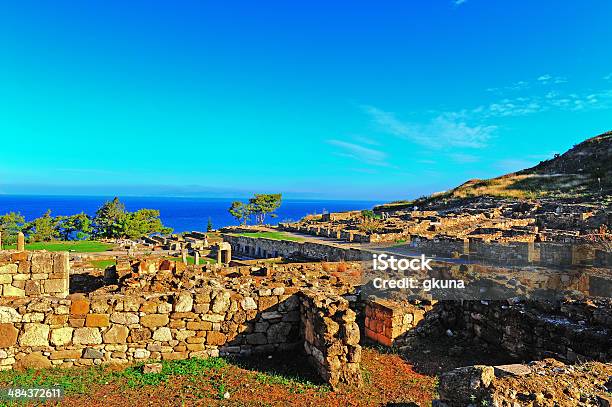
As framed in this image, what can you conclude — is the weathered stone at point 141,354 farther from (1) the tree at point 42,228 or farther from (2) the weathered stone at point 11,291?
(1) the tree at point 42,228

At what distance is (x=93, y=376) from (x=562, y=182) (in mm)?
55423

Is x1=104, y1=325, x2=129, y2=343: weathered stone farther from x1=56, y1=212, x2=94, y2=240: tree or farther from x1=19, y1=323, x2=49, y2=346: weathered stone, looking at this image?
x1=56, y1=212, x2=94, y2=240: tree

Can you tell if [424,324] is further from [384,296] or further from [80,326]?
[80,326]

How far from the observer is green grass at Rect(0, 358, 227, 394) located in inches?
231

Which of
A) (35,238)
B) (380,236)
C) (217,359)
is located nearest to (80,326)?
(217,359)

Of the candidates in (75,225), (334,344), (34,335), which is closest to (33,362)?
(34,335)

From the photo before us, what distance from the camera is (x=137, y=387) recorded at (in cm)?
582

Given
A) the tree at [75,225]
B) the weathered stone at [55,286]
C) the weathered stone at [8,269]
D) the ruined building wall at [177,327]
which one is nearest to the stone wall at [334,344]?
the ruined building wall at [177,327]

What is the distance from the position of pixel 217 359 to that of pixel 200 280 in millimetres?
2179

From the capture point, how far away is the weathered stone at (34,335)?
6387mm

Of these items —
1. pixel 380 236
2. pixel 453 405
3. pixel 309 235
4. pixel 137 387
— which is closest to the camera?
pixel 453 405

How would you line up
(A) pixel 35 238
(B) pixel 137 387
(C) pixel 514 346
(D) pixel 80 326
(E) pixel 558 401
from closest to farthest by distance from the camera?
(E) pixel 558 401 < (B) pixel 137 387 < (D) pixel 80 326 < (C) pixel 514 346 < (A) pixel 35 238

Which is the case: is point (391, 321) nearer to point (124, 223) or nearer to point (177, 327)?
point (177, 327)

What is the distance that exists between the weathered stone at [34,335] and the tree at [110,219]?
159 ft
